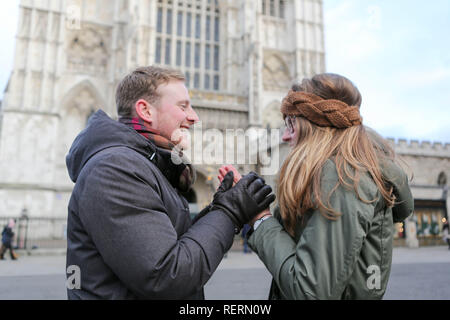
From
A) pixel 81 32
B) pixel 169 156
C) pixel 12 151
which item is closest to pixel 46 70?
pixel 81 32

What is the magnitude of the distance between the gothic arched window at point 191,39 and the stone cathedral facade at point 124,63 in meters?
0.07

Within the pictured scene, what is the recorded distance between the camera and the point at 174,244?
105 cm

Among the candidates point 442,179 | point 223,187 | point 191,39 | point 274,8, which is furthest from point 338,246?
point 274,8

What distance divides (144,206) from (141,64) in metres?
21.2

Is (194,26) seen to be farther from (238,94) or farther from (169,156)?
(169,156)

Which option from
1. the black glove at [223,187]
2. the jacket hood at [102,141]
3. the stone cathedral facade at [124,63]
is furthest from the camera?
the stone cathedral facade at [124,63]

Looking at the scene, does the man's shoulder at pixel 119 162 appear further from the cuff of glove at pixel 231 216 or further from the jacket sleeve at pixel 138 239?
the cuff of glove at pixel 231 216

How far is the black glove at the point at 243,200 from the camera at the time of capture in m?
1.26

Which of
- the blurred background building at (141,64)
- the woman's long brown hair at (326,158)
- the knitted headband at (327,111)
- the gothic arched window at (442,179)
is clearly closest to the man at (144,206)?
the woman's long brown hair at (326,158)

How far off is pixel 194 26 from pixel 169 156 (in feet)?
82.9

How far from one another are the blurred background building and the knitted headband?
14.6m

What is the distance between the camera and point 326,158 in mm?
1260

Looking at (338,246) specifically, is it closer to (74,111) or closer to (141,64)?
(141,64)

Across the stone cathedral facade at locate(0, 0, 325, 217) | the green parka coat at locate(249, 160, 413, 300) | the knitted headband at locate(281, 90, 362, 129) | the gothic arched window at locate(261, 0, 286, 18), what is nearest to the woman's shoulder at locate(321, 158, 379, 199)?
the green parka coat at locate(249, 160, 413, 300)
